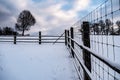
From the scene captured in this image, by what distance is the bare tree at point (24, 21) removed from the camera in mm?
56688

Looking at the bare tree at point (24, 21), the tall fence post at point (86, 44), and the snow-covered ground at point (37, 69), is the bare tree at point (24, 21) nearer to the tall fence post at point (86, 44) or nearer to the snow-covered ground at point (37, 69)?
the snow-covered ground at point (37, 69)

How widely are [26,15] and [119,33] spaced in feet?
187

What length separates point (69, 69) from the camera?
7.39 m

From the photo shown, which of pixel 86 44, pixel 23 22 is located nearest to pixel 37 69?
pixel 86 44

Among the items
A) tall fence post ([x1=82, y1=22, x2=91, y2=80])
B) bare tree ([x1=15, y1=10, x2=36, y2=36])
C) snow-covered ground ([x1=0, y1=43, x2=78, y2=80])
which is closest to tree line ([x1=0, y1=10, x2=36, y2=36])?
bare tree ([x1=15, y1=10, x2=36, y2=36])

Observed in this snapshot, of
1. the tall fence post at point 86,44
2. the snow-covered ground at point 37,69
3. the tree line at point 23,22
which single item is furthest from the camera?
the tree line at point 23,22

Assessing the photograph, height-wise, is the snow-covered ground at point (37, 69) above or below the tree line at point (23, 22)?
below

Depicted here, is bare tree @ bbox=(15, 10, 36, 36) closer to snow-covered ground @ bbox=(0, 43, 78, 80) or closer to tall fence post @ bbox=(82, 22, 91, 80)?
snow-covered ground @ bbox=(0, 43, 78, 80)

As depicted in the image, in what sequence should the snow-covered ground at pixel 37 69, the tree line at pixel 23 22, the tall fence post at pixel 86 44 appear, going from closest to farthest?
the tall fence post at pixel 86 44
the snow-covered ground at pixel 37 69
the tree line at pixel 23 22

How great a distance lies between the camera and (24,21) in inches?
2263

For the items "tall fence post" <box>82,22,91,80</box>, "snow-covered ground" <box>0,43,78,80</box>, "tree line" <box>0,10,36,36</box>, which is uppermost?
"tree line" <box>0,10,36,36</box>

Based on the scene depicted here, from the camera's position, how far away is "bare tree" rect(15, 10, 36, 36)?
2232 inches

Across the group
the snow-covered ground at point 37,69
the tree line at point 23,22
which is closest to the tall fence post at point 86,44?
the snow-covered ground at point 37,69

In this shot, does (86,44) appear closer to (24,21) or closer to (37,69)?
(37,69)
